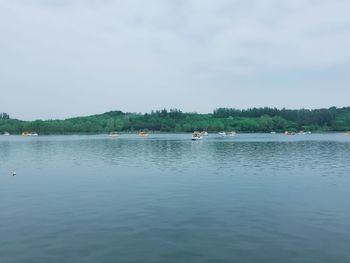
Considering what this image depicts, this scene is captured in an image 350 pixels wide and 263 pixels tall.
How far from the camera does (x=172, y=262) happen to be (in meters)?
19.2

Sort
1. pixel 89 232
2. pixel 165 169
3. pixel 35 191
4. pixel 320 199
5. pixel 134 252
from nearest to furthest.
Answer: pixel 134 252, pixel 89 232, pixel 320 199, pixel 35 191, pixel 165 169

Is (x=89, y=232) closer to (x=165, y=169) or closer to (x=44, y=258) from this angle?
(x=44, y=258)

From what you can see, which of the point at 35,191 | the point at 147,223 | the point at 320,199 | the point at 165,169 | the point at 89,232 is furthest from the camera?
the point at 165,169

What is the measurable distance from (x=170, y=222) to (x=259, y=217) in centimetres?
752

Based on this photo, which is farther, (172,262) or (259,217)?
(259,217)

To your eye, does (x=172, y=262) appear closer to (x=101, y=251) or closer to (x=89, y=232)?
(x=101, y=251)

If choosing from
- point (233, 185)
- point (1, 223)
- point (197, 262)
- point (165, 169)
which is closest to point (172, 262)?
point (197, 262)

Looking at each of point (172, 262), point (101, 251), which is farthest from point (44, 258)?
point (172, 262)

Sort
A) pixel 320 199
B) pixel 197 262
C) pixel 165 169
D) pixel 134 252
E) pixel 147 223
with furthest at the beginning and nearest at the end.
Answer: pixel 165 169 → pixel 320 199 → pixel 147 223 → pixel 134 252 → pixel 197 262

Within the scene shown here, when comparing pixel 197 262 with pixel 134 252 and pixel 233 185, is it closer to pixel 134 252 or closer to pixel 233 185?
pixel 134 252

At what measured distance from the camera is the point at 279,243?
2200 centimetres

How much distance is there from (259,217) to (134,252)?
479 inches

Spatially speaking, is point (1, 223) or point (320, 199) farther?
point (320, 199)

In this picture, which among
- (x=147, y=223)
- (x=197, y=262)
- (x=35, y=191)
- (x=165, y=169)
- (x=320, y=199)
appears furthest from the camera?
(x=165, y=169)
